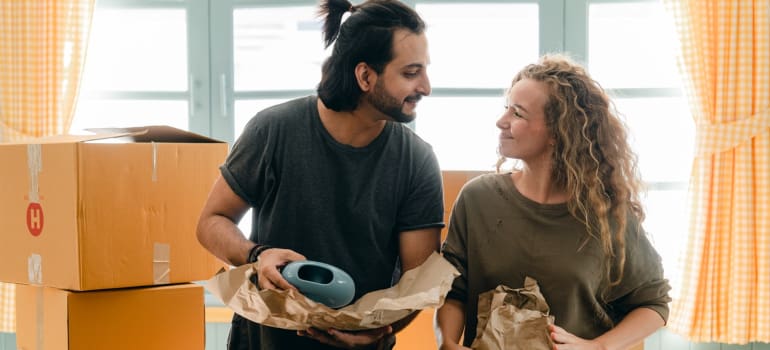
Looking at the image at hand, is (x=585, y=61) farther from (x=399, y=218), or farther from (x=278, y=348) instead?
(x=278, y=348)

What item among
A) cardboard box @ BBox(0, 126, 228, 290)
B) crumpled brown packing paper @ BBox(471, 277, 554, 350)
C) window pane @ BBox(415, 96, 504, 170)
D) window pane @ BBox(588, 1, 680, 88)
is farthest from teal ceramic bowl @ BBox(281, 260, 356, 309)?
window pane @ BBox(588, 1, 680, 88)

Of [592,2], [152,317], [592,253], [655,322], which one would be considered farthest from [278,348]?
[592,2]

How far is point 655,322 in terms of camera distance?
1.69 meters

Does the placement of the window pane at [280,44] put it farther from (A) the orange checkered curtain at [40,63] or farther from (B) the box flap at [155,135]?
(B) the box flap at [155,135]

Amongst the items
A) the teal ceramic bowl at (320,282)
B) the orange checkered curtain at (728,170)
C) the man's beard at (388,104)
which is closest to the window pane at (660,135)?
the orange checkered curtain at (728,170)

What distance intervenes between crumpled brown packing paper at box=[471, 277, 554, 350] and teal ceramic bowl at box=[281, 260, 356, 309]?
300 millimetres

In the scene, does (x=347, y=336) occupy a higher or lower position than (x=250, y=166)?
lower

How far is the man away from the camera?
163cm

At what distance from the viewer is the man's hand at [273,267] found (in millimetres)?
1402

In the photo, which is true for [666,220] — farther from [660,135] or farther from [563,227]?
[563,227]

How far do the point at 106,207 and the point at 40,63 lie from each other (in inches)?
52.3

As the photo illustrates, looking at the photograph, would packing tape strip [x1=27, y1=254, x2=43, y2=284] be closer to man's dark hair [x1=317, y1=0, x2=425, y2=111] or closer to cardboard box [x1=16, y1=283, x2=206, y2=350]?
cardboard box [x1=16, y1=283, x2=206, y2=350]

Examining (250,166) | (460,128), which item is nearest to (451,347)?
(250,166)

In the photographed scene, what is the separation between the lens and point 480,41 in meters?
3.15
